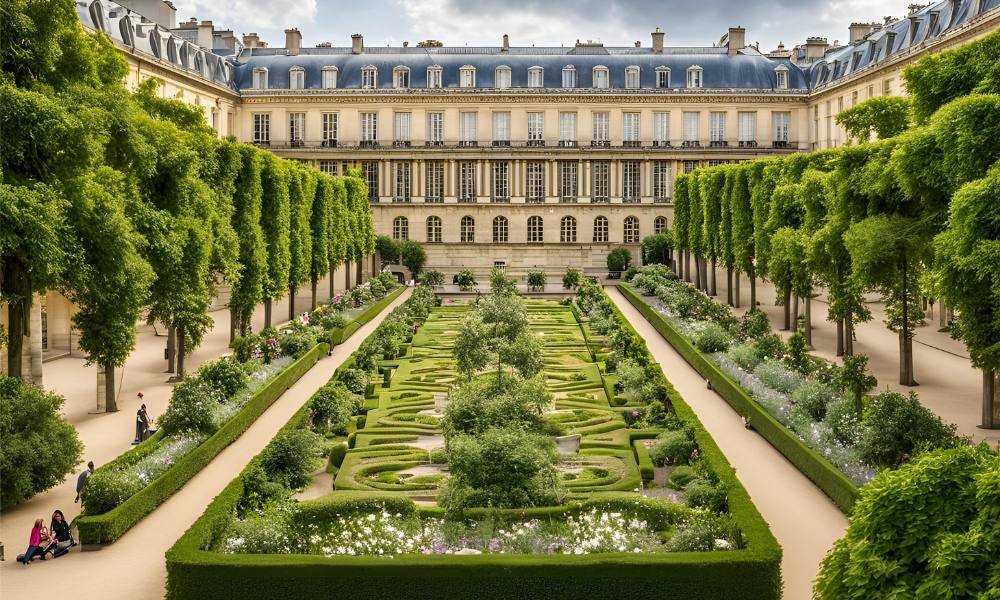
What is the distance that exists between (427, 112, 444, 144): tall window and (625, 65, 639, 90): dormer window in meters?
13.3

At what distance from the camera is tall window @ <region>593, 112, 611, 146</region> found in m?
72.3

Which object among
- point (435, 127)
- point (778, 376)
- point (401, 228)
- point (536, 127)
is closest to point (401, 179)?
point (401, 228)

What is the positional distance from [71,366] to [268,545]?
842 inches

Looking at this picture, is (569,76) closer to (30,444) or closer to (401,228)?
(401,228)

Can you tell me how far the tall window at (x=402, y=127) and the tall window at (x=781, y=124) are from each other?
25691 mm

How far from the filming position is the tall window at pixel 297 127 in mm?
72500

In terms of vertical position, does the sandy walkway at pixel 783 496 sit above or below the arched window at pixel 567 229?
below

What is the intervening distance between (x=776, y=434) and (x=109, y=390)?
15.9 meters

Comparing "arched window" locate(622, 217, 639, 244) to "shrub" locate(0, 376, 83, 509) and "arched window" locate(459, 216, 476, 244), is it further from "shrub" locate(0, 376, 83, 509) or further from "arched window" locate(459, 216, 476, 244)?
"shrub" locate(0, 376, 83, 509)

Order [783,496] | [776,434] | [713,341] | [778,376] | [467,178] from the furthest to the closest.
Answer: [467,178] → [713,341] → [778,376] → [776,434] → [783,496]

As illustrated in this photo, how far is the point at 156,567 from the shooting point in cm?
1468

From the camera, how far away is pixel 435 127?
7238 cm

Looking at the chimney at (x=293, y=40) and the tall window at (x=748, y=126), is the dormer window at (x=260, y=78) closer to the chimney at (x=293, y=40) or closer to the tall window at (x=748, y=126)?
the chimney at (x=293, y=40)

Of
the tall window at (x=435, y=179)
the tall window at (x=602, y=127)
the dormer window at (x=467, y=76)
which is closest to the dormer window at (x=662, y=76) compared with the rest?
the tall window at (x=602, y=127)
